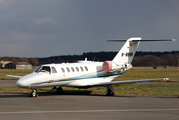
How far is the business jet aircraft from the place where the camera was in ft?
62.8

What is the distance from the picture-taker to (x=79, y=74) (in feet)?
70.8

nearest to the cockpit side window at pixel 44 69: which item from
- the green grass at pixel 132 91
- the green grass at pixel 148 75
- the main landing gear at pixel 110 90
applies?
the green grass at pixel 132 91

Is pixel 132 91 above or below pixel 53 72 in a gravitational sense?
below

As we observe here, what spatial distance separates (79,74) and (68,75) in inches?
42.8

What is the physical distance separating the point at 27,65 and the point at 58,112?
14092cm

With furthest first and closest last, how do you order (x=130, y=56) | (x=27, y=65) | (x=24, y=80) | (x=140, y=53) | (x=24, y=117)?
(x=140, y=53)
(x=27, y=65)
(x=130, y=56)
(x=24, y=80)
(x=24, y=117)

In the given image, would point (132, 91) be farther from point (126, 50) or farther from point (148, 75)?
point (148, 75)

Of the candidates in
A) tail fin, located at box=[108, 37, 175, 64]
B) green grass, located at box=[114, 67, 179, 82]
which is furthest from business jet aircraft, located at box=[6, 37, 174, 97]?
green grass, located at box=[114, 67, 179, 82]

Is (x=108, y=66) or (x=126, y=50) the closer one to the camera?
(x=108, y=66)

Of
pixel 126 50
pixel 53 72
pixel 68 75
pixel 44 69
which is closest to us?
pixel 44 69

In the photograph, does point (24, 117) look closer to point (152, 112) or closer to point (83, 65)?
point (152, 112)

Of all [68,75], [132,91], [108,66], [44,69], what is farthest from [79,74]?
[132,91]

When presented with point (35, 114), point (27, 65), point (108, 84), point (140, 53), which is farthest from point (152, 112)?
point (140, 53)

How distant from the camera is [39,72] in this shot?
64.4 ft
